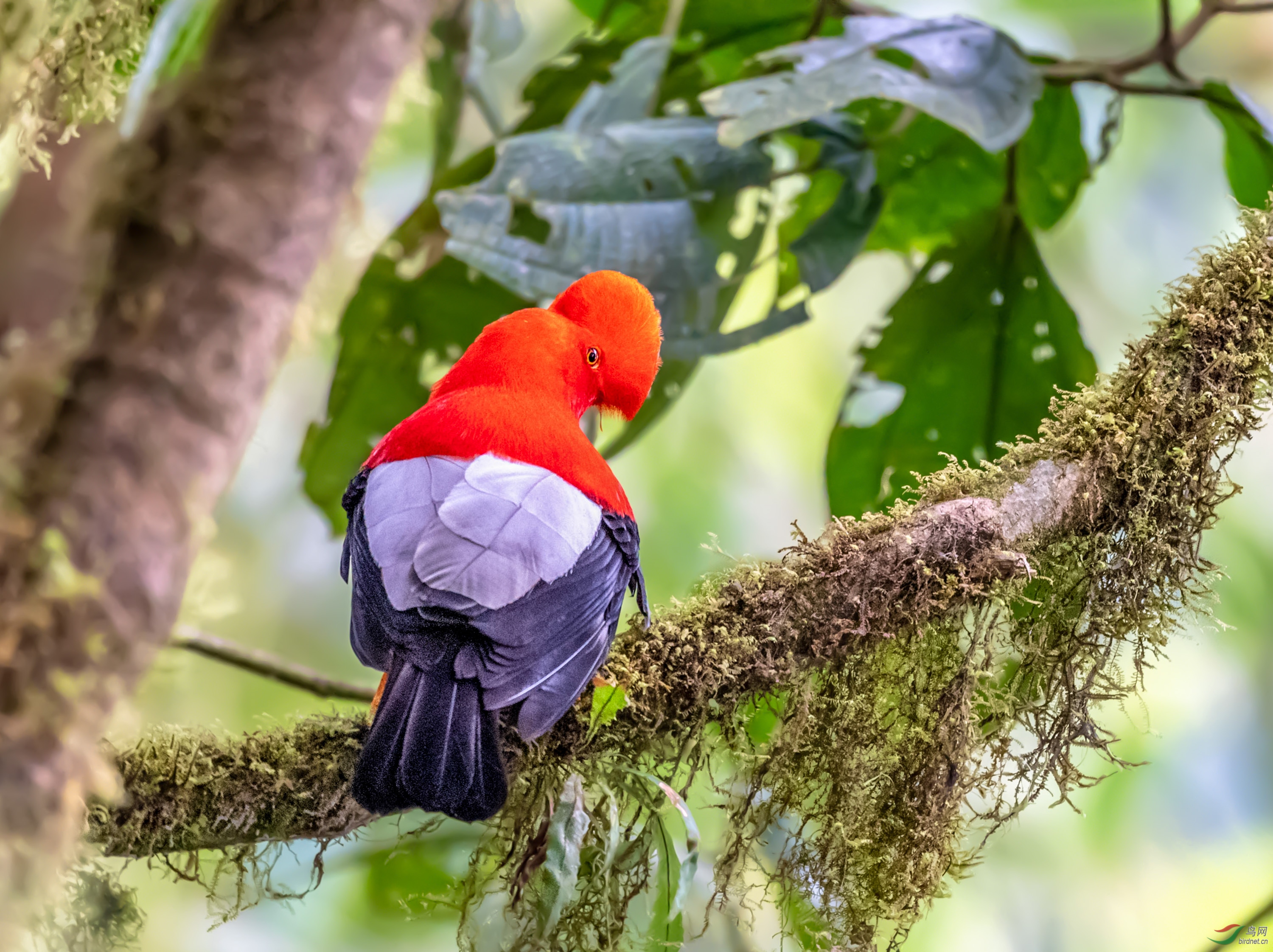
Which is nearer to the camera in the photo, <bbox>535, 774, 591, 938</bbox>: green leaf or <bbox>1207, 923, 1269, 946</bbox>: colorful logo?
<bbox>535, 774, 591, 938</bbox>: green leaf

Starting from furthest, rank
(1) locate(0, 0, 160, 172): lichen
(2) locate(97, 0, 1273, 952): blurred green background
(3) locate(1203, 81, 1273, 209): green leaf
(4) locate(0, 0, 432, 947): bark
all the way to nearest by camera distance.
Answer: (2) locate(97, 0, 1273, 952): blurred green background → (3) locate(1203, 81, 1273, 209): green leaf → (1) locate(0, 0, 160, 172): lichen → (4) locate(0, 0, 432, 947): bark

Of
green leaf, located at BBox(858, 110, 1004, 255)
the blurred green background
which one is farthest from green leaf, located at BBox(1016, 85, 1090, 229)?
the blurred green background

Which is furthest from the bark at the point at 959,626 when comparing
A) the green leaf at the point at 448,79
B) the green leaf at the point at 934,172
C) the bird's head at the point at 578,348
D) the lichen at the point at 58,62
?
the green leaf at the point at 448,79

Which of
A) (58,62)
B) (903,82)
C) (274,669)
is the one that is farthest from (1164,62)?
(274,669)

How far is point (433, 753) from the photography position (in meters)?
1.10

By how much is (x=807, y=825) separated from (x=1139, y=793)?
2.37 metres

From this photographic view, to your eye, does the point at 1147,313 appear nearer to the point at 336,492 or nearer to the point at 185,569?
the point at 185,569

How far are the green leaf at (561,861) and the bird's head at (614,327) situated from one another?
0.70 metres

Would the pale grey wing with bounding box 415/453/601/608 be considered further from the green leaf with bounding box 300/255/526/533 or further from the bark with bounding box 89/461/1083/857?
the green leaf with bounding box 300/255/526/533

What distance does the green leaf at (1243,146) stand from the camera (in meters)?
1.99

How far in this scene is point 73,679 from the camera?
1.59 feet

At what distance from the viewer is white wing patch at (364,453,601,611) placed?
1.18 meters

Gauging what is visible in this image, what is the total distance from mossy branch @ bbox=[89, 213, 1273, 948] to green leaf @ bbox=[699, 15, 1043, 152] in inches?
23.9

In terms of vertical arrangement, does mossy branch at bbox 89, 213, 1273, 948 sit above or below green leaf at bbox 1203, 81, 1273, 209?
below
